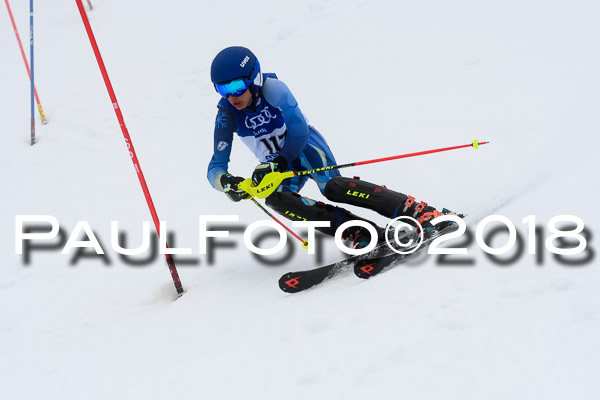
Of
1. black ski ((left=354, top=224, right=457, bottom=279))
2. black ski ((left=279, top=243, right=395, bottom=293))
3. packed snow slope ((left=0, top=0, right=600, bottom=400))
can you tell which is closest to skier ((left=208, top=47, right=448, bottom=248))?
black ski ((left=354, top=224, right=457, bottom=279))

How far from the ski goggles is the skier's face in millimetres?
38

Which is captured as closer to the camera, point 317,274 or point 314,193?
point 317,274

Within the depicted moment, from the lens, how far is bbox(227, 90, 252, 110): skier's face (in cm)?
402

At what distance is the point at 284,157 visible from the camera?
4.15 m

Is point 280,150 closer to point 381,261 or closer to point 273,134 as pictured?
point 273,134

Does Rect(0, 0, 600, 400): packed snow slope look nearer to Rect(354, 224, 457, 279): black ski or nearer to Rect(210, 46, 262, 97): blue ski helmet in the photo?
Rect(354, 224, 457, 279): black ski

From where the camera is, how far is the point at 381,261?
3826 millimetres

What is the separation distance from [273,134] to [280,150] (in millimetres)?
125

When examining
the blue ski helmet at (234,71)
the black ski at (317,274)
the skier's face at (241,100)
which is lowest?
the black ski at (317,274)

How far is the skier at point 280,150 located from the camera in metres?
3.96

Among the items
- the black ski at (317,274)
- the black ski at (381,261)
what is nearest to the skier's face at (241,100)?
the black ski at (317,274)

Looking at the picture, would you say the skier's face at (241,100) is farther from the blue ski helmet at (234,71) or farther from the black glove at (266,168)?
the black glove at (266,168)

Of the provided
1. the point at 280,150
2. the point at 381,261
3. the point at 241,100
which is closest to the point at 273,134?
the point at 280,150

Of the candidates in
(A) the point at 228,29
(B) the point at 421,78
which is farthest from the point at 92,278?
(A) the point at 228,29
